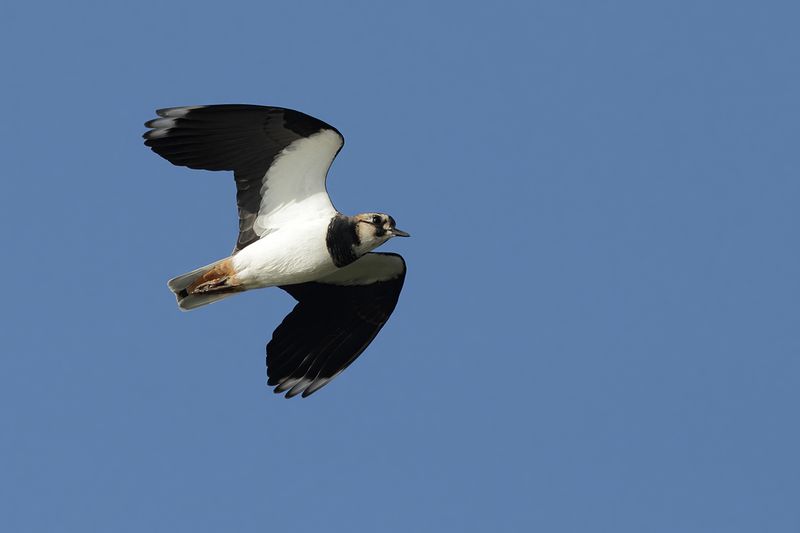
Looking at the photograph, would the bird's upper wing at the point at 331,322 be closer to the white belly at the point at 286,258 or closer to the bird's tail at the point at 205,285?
the white belly at the point at 286,258

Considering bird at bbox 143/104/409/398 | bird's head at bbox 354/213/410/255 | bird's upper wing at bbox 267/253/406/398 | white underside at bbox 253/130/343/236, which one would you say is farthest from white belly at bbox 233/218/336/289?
bird's upper wing at bbox 267/253/406/398

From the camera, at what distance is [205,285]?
15297 millimetres

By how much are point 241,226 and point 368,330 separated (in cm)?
178

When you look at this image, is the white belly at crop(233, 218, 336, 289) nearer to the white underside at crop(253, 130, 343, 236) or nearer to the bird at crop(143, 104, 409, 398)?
the bird at crop(143, 104, 409, 398)

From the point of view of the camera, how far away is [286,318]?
16.2 meters

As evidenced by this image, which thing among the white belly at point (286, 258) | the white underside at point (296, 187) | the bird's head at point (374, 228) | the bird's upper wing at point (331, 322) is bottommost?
the bird's upper wing at point (331, 322)

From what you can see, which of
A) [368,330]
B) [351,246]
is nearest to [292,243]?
[351,246]

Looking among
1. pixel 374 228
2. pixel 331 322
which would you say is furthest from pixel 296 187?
pixel 331 322

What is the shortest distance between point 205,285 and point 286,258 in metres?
0.85

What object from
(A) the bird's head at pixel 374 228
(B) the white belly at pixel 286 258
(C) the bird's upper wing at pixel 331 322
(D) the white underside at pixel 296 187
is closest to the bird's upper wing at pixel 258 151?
(D) the white underside at pixel 296 187

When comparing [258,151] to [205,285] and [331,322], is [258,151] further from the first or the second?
[331,322]

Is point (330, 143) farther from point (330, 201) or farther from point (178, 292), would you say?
point (178, 292)

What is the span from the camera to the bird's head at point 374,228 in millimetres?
14922

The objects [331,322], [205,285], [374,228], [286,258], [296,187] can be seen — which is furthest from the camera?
[331,322]
